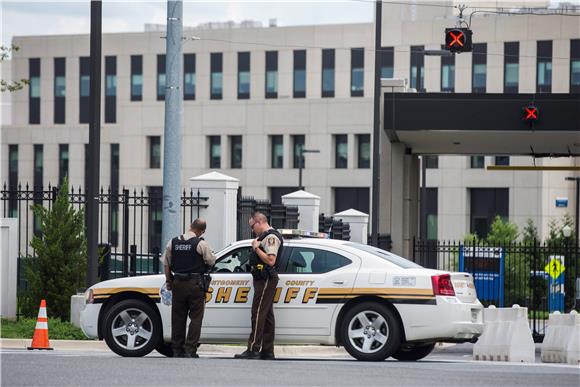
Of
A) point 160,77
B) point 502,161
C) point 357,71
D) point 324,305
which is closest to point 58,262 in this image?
point 324,305

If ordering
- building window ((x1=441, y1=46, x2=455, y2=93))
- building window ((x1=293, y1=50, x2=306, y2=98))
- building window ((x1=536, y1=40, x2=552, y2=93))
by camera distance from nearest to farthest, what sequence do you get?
building window ((x1=536, y1=40, x2=552, y2=93))
building window ((x1=441, y1=46, x2=455, y2=93))
building window ((x1=293, y1=50, x2=306, y2=98))

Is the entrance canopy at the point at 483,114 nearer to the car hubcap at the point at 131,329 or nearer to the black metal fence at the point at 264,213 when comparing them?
the black metal fence at the point at 264,213

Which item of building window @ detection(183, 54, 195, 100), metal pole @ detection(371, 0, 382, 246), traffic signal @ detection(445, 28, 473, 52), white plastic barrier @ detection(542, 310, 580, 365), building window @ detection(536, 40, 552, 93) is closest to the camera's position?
white plastic barrier @ detection(542, 310, 580, 365)

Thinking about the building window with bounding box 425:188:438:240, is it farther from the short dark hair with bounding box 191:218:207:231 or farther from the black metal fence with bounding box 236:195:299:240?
the short dark hair with bounding box 191:218:207:231

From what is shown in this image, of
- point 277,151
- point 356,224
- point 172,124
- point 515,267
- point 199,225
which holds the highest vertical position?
point 277,151

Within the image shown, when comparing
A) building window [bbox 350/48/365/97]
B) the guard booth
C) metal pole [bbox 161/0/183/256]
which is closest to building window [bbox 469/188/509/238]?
building window [bbox 350/48/365/97]

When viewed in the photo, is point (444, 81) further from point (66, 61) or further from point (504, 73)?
point (66, 61)

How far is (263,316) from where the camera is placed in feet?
52.1

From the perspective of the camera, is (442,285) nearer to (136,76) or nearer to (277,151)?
(277,151)

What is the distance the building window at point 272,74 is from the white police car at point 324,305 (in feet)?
204

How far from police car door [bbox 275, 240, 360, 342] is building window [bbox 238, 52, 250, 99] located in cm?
6269

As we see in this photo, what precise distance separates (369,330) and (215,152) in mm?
61876

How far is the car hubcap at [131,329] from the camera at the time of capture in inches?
647

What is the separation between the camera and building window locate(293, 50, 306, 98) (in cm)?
7775
